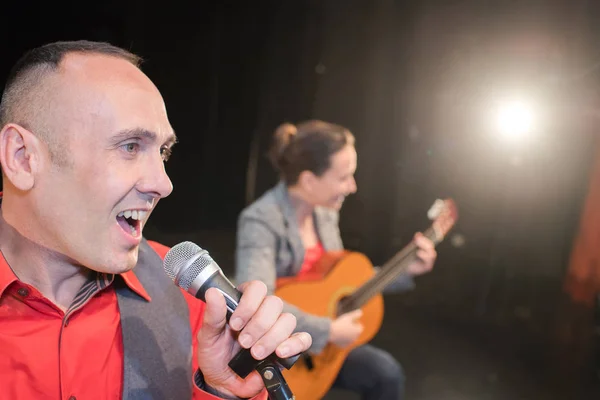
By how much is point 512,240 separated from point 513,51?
0.95 meters

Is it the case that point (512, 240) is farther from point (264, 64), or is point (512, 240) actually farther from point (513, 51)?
point (264, 64)

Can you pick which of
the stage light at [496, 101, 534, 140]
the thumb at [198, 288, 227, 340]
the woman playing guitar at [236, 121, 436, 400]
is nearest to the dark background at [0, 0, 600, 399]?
the stage light at [496, 101, 534, 140]

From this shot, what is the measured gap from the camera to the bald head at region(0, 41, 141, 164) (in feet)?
3.49

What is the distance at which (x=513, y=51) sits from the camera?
2576mm


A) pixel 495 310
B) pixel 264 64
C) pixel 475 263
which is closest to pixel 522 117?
pixel 475 263

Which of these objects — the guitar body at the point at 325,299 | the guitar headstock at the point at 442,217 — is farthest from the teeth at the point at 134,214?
the guitar headstock at the point at 442,217

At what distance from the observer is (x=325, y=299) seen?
232 centimetres

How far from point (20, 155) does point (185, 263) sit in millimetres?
429

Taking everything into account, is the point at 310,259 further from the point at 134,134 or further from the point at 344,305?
the point at 134,134

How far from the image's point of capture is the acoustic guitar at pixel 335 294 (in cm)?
222

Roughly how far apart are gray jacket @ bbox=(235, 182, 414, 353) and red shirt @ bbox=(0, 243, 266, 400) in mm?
968

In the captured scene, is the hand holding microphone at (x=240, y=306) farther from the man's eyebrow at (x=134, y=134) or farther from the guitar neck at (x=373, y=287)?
the guitar neck at (x=373, y=287)

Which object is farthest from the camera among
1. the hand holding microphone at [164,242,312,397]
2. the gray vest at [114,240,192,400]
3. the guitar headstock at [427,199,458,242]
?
the guitar headstock at [427,199,458,242]

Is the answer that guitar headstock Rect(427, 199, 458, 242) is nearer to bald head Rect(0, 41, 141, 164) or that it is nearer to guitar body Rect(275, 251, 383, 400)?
guitar body Rect(275, 251, 383, 400)
